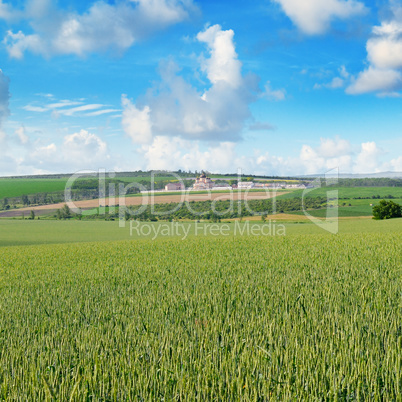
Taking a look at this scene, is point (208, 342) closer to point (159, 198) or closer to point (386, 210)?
point (386, 210)

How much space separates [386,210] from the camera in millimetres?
58031

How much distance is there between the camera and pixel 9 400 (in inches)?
131

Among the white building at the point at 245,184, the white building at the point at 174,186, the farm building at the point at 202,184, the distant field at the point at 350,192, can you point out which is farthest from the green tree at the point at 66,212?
the distant field at the point at 350,192

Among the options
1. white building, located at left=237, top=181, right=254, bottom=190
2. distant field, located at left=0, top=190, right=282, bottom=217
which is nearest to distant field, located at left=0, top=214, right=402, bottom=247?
distant field, located at left=0, top=190, right=282, bottom=217

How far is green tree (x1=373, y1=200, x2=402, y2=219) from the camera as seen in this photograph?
57625mm

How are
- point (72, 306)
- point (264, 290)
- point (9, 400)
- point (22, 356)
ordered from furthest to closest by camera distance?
point (264, 290) → point (72, 306) → point (22, 356) → point (9, 400)

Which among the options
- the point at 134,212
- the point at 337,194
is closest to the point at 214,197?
the point at 134,212

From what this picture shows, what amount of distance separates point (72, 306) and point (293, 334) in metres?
4.27

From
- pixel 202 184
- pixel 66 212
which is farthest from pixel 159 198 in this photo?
pixel 66 212

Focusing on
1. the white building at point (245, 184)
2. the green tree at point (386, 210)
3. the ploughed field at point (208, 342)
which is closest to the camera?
the ploughed field at point (208, 342)

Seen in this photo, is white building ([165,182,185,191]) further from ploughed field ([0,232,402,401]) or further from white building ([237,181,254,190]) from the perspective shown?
ploughed field ([0,232,402,401])

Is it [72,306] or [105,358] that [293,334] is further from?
[72,306]

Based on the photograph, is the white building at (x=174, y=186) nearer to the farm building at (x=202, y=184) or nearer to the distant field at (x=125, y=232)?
the farm building at (x=202, y=184)

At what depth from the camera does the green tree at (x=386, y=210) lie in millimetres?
57625
